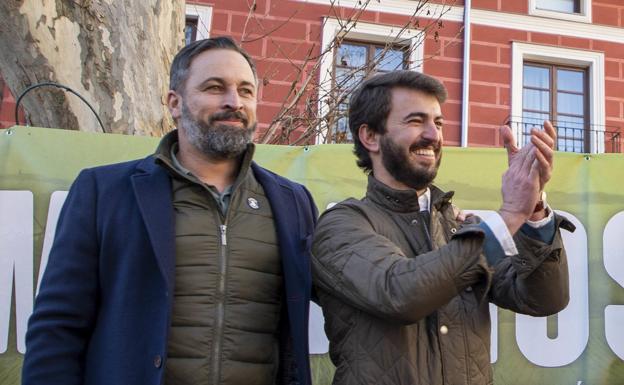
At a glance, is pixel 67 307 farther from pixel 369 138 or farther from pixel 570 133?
pixel 570 133

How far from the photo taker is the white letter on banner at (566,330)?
10.1 feet

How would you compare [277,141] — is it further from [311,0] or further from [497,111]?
[497,111]

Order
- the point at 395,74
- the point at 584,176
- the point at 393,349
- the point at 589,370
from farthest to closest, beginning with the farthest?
the point at 584,176, the point at 589,370, the point at 395,74, the point at 393,349

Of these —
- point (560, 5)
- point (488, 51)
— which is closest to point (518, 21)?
point (488, 51)

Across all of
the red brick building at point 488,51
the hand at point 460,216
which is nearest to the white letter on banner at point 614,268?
the hand at point 460,216

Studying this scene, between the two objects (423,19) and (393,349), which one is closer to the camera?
(393,349)

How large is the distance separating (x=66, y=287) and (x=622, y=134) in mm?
8485

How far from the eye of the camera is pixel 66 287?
1.86 metres

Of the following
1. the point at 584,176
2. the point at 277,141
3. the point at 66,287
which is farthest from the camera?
the point at 277,141

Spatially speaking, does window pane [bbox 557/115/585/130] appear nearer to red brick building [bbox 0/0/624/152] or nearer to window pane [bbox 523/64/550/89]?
red brick building [bbox 0/0/624/152]

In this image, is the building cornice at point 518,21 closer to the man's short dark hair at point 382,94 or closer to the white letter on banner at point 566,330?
the white letter on banner at point 566,330

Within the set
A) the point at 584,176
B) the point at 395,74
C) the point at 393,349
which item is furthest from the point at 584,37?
the point at 393,349

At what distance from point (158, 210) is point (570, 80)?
8.49 m

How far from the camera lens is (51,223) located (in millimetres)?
2939
